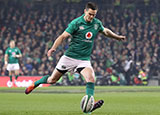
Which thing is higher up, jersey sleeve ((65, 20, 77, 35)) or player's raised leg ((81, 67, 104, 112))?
jersey sleeve ((65, 20, 77, 35))

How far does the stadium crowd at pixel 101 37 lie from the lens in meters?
28.9

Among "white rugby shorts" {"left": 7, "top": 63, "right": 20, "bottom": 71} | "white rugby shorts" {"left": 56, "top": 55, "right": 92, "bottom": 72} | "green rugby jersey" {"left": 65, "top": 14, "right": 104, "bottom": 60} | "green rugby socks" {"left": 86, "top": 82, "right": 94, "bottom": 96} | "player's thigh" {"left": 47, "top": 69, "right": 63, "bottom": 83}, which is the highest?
"green rugby jersey" {"left": 65, "top": 14, "right": 104, "bottom": 60}

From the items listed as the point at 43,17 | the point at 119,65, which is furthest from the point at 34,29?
the point at 119,65

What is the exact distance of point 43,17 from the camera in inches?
1401

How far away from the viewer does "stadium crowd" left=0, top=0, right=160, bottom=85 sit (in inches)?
1139

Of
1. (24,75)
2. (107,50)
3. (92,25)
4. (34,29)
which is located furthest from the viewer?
(34,29)

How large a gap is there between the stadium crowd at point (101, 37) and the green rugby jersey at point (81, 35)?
1874cm

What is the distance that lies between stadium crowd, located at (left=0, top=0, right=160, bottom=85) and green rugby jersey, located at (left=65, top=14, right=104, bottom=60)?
18742mm

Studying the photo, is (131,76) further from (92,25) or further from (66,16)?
(92,25)

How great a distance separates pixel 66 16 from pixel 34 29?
10.0 ft

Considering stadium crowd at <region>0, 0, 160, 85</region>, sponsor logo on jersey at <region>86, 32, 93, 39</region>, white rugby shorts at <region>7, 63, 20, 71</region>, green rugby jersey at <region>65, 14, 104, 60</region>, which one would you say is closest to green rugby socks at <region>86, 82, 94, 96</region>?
green rugby jersey at <region>65, 14, 104, 60</region>

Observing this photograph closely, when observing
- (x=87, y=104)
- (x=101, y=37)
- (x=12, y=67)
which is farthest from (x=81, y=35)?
(x=101, y=37)

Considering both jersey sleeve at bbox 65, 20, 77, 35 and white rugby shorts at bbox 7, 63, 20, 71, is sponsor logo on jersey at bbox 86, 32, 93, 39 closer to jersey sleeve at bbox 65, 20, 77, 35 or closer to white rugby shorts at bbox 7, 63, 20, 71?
jersey sleeve at bbox 65, 20, 77, 35

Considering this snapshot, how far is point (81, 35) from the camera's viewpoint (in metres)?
9.18
